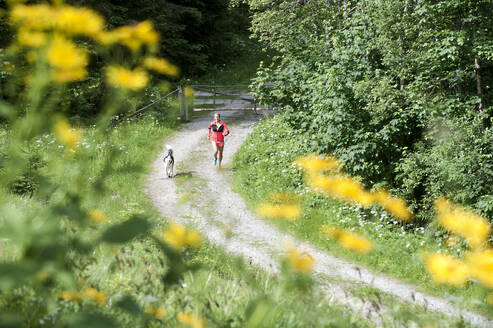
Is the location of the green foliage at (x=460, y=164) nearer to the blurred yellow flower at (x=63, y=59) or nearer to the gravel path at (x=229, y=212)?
the gravel path at (x=229, y=212)

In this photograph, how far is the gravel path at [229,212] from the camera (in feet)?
15.5

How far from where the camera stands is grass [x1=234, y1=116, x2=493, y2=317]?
6.69 metres

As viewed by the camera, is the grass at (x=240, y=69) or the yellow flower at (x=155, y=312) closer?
the yellow flower at (x=155, y=312)

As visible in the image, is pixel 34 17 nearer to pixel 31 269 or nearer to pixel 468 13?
pixel 31 269

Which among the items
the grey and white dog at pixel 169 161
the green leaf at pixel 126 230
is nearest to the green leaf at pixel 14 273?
the green leaf at pixel 126 230

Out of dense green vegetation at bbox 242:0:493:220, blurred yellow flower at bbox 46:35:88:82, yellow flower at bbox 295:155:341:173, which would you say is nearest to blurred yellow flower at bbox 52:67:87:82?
blurred yellow flower at bbox 46:35:88:82

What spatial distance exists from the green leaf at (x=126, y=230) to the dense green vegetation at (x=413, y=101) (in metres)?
7.70

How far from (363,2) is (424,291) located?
7521 mm

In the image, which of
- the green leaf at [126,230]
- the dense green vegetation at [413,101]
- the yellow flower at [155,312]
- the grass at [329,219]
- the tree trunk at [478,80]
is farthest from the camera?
the tree trunk at [478,80]

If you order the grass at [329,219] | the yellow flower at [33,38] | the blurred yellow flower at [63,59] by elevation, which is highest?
the yellow flower at [33,38]

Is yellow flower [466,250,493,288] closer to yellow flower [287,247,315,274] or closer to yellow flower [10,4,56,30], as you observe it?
yellow flower [287,247,315,274]

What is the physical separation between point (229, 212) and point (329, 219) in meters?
5.65

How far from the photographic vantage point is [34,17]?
1385 mm

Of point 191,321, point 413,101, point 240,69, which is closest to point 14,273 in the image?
point 191,321
